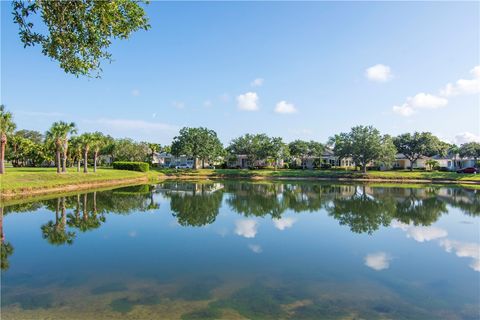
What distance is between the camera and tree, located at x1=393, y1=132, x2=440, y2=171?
57969 millimetres

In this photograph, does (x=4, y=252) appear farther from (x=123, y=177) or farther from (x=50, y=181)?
(x=123, y=177)

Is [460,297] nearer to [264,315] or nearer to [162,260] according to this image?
[264,315]

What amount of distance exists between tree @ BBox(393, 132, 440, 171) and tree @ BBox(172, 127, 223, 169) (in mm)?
35884

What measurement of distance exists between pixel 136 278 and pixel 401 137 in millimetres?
64375

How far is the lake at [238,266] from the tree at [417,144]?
142 feet

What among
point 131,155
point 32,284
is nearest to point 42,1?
point 32,284

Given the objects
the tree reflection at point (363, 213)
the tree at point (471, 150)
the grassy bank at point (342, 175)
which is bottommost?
the tree reflection at point (363, 213)

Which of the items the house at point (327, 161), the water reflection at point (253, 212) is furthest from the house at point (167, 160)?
the water reflection at point (253, 212)

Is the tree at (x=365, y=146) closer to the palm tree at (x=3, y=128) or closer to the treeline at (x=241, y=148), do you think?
the treeline at (x=241, y=148)

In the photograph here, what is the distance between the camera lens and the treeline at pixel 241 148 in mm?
45938

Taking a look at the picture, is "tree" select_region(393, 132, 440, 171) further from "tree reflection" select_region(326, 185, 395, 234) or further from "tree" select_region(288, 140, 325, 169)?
"tree reflection" select_region(326, 185, 395, 234)

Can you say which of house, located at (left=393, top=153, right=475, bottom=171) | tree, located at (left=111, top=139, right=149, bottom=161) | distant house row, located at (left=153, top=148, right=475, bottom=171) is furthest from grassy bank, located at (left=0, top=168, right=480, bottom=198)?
house, located at (left=393, top=153, right=475, bottom=171)

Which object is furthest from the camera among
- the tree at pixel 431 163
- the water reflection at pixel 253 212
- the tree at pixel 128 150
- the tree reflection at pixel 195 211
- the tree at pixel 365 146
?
the tree at pixel 128 150

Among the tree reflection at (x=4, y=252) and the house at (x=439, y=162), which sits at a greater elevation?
the house at (x=439, y=162)
